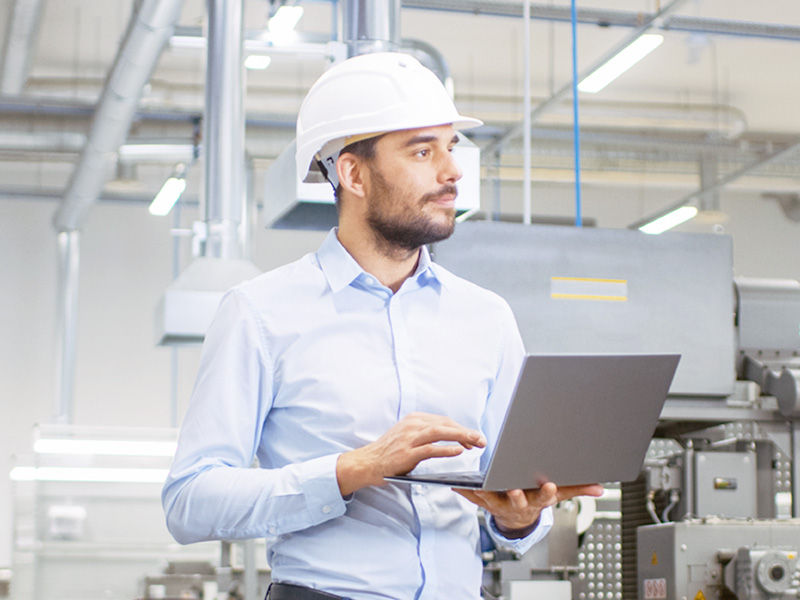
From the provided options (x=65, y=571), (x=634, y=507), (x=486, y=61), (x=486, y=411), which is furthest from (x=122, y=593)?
(x=486, y=61)

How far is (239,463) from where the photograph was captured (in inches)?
53.9

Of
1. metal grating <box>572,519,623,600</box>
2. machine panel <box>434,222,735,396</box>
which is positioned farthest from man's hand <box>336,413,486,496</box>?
metal grating <box>572,519,623,600</box>

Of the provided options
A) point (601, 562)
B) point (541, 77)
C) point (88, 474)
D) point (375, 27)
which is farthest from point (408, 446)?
point (541, 77)

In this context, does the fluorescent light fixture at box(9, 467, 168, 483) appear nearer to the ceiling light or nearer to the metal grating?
the ceiling light

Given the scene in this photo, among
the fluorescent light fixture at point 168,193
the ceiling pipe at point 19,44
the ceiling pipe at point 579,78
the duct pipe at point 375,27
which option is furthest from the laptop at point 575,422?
the fluorescent light fixture at point 168,193

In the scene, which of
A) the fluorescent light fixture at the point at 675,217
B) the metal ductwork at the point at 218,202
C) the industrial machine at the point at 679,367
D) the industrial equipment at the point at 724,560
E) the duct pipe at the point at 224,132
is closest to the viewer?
the industrial equipment at the point at 724,560

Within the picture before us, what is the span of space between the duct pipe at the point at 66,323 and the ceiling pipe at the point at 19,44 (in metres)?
1.46

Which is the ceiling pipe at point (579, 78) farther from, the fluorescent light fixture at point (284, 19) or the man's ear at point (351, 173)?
the man's ear at point (351, 173)

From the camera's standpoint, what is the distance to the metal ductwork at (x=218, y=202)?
3908 mm

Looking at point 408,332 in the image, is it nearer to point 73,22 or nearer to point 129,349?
point 73,22

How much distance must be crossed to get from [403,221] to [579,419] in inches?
13.4

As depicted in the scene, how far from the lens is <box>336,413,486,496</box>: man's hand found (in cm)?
122

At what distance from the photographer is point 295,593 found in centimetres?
133

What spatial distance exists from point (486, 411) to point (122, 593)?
4.15 m
